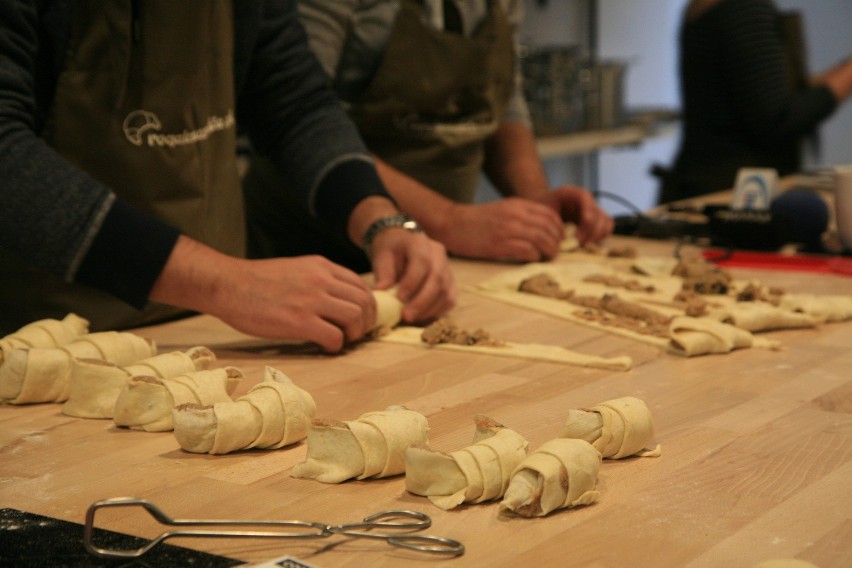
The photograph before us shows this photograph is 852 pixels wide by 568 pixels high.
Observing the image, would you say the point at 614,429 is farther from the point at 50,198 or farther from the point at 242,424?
the point at 50,198

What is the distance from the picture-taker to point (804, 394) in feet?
3.85

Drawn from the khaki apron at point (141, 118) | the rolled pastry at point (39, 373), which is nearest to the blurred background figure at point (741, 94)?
the khaki apron at point (141, 118)

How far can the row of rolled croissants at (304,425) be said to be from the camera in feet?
2.79

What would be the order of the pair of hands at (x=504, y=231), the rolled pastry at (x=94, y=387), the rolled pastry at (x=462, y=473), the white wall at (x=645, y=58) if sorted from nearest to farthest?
1. the rolled pastry at (x=462, y=473)
2. the rolled pastry at (x=94, y=387)
3. the pair of hands at (x=504, y=231)
4. the white wall at (x=645, y=58)

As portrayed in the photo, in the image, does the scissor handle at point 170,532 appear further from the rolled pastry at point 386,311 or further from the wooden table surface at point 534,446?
the rolled pastry at point 386,311

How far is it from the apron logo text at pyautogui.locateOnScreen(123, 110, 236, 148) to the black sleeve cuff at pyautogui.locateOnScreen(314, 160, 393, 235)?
0.28m

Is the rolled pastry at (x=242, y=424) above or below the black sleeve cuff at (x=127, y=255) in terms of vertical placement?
below

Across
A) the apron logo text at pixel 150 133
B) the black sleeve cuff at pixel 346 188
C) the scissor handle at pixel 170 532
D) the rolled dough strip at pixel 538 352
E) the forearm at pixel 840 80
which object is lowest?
the rolled dough strip at pixel 538 352

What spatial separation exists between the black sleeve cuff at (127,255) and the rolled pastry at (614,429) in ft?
1.91

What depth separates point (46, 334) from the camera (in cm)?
122

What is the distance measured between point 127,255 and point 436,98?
1.02 m

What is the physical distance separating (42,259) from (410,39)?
1029 mm

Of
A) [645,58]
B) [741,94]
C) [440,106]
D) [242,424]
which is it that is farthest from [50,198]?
[645,58]

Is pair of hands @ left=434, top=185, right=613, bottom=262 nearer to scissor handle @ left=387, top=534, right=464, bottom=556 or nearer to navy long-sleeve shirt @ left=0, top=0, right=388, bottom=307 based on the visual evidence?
navy long-sleeve shirt @ left=0, top=0, right=388, bottom=307
